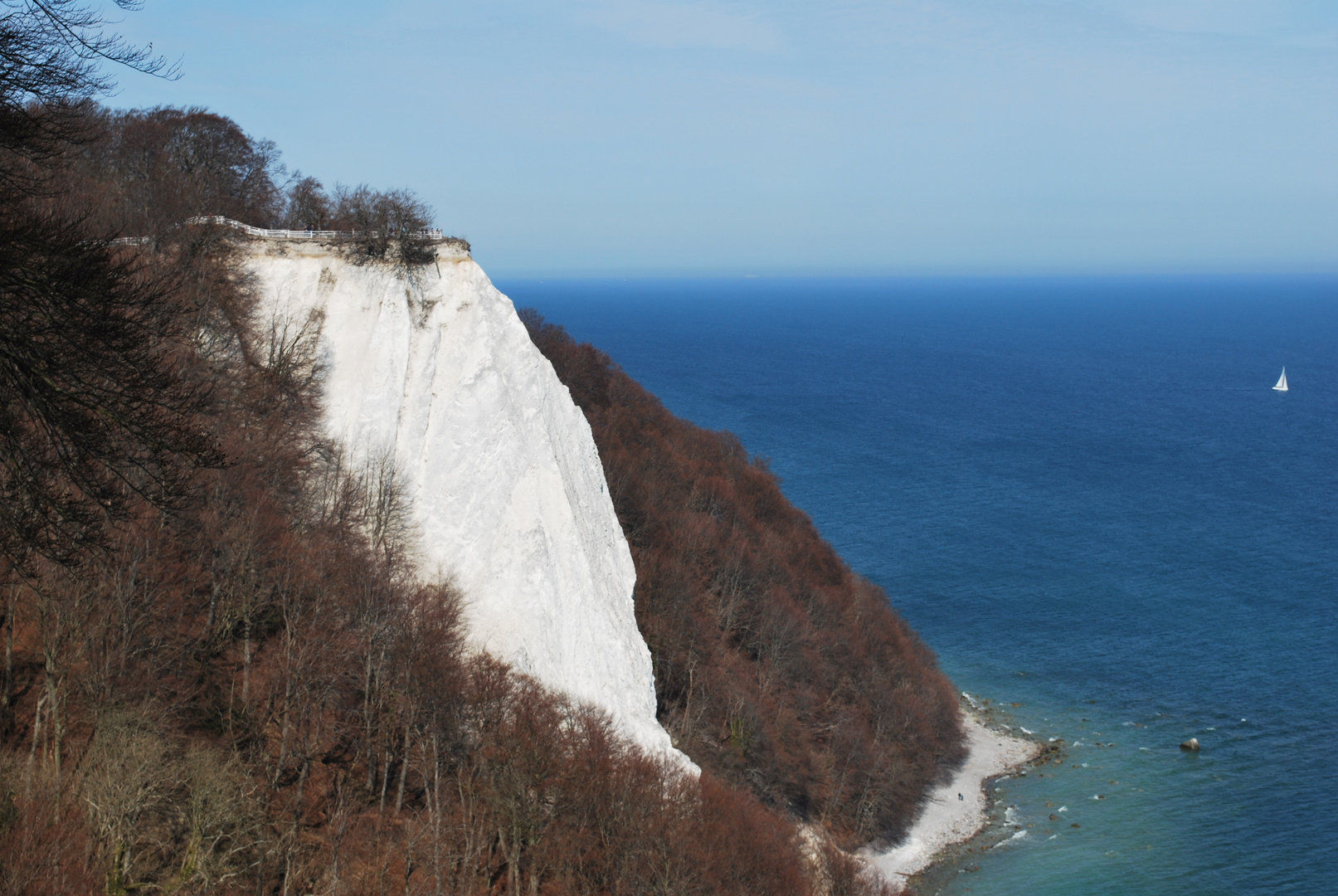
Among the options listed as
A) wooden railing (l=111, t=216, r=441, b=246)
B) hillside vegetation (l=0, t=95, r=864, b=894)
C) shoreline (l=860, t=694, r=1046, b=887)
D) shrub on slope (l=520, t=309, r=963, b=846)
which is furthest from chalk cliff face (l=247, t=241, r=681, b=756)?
shoreline (l=860, t=694, r=1046, b=887)

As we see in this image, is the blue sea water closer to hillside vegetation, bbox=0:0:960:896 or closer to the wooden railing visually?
hillside vegetation, bbox=0:0:960:896

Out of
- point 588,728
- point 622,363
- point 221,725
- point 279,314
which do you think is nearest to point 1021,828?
point 588,728

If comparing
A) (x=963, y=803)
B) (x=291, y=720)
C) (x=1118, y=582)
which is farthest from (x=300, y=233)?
(x=1118, y=582)

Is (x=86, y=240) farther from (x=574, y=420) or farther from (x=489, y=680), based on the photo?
(x=574, y=420)

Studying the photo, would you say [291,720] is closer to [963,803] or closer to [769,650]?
[769,650]

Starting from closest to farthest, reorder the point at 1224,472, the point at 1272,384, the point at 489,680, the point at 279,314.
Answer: the point at 489,680, the point at 279,314, the point at 1224,472, the point at 1272,384

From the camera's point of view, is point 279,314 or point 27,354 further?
point 279,314
